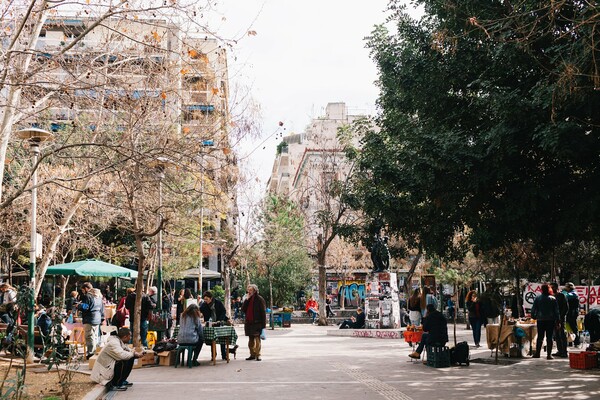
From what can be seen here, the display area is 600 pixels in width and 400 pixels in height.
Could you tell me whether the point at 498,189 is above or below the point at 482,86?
below

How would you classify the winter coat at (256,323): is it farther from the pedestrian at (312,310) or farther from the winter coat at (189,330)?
the pedestrian at (312,310)

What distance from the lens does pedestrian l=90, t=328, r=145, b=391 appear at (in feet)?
37.9

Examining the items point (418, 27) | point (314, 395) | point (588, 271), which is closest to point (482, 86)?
point (418, 27)

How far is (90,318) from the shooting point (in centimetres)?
1656

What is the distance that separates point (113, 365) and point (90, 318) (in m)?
5.30

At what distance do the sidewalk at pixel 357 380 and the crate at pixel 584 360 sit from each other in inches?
8.5

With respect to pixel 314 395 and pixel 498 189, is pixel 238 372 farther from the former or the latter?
pixel 498 189

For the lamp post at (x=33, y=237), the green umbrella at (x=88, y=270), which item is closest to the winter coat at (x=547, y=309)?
the lamp post at (x=33, y=237)

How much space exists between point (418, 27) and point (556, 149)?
20.1 ft

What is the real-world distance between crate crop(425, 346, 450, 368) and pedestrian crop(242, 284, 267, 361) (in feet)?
13.2

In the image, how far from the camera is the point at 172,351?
15.5 meters

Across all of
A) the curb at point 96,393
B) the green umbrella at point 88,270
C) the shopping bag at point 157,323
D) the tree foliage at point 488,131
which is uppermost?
the tree foliage at point 488,131

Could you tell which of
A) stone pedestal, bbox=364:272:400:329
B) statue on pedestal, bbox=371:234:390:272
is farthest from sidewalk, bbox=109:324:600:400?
statue on pedestal, bbox=371:234:390:272

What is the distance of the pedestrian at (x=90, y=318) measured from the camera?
1658cm
